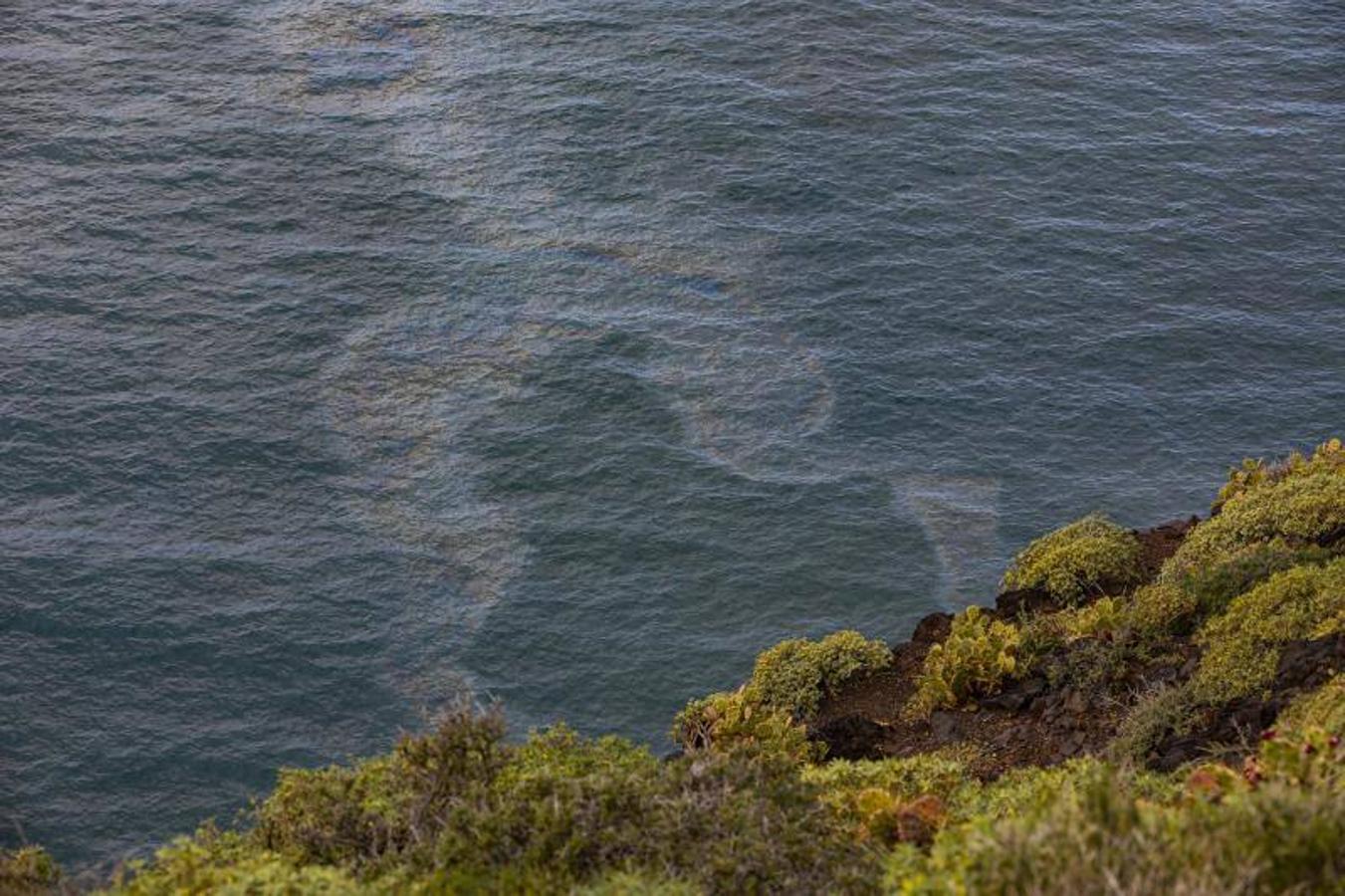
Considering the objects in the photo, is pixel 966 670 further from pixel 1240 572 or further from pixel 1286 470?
pixel 1286 470

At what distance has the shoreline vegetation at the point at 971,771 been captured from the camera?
16109 mm

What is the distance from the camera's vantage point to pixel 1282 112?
78125 millimetres

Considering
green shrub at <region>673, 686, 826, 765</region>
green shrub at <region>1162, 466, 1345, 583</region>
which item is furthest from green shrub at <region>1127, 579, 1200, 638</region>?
green shrub at <region>673, 686, 826, 765</region>

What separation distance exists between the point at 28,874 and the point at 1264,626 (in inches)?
862

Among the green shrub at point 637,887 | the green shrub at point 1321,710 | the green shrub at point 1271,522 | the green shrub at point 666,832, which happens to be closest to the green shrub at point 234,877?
the green shrub at point 666,832

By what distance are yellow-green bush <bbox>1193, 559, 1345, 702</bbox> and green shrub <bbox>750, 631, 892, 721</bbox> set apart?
7744 millimetres

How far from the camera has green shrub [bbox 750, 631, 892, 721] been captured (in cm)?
3484

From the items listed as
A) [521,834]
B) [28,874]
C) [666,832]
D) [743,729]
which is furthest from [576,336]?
[666,832]

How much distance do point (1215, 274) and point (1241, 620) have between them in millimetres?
39034

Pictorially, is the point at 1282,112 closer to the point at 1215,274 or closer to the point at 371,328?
the point at 1215,274

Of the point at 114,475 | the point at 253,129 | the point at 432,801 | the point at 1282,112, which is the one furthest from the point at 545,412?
the point at 1282,112

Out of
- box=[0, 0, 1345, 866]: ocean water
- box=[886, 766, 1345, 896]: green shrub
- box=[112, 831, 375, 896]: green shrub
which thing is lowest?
box=[0, 0, 1345, 866]: ocean water

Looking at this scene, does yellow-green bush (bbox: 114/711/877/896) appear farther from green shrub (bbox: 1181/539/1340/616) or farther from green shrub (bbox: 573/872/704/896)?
green shrub (bbox: 1181/539/1340/616)

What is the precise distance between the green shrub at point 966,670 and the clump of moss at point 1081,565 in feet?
11.2
